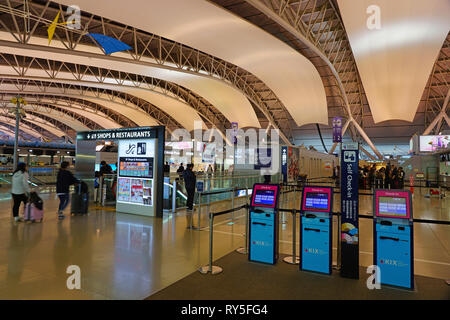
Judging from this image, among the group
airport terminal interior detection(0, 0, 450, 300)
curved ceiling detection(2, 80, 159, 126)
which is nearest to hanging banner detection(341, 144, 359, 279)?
airport terminal interior detection(0, 0, 450, 300)

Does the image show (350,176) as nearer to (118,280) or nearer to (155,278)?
(155,278)

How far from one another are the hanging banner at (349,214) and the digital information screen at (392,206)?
1.04 ft

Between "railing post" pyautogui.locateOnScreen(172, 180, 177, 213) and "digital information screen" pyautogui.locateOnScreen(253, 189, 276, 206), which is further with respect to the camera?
"railing post" pyautogui.locateOnScreen(172, 180, 177, 213)

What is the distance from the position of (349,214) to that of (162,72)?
857 inches

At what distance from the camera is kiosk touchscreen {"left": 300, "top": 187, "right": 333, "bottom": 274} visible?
418 centimetres

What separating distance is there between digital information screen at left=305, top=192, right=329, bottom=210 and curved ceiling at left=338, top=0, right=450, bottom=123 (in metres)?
12.8

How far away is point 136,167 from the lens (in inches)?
353

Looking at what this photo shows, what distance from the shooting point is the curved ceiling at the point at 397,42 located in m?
13.9

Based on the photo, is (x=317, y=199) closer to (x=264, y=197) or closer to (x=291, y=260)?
(x=264, y=197)

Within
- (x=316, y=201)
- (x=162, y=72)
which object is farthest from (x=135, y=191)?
(x=162, y=72)

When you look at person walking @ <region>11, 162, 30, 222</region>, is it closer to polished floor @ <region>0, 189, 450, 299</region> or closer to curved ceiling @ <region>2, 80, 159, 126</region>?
polished floor @ <region>0, 189, 450, 299</region>
